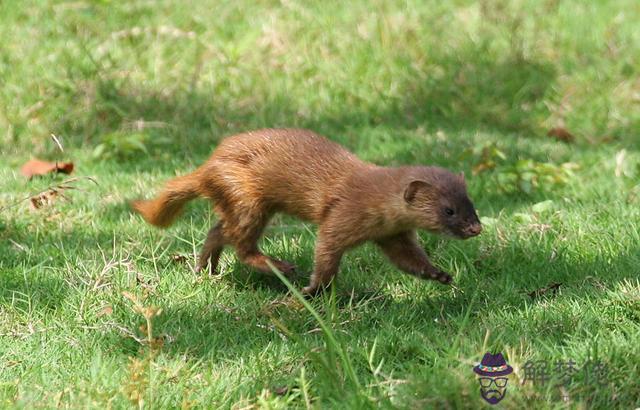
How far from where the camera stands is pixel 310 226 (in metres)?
5.36

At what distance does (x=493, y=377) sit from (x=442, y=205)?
1328mm

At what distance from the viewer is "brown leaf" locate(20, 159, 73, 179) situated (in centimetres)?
613

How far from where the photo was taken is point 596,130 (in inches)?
305

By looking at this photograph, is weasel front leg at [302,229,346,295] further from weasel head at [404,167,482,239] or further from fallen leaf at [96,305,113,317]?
fallen leaf at [96,305,113,317]

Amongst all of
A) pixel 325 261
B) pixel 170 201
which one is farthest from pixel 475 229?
pixel 170 201

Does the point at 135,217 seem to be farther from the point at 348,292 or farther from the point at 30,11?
the point at 30,11

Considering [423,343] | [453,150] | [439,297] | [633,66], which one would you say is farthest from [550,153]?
[423,343]

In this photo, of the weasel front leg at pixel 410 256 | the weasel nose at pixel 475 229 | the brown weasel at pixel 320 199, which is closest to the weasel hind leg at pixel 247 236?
the brown weasel at pixel 320 199

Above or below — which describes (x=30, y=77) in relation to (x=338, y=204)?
below

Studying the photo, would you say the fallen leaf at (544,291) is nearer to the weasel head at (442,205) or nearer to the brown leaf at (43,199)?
the weasel head at (442,205)

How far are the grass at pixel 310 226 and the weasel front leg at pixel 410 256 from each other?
0.13 meters

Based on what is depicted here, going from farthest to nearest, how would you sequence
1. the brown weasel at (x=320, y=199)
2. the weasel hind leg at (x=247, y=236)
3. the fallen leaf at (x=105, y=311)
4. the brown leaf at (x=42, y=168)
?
the brown leaf at (x=42, y=168) < the weasel hind leg at (x=247, y=236) < the brown weasel at (x=320, y=199) < the fallen leaf at (x=105, y=311)

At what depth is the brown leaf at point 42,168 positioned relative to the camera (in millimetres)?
6133

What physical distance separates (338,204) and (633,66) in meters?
4.96
